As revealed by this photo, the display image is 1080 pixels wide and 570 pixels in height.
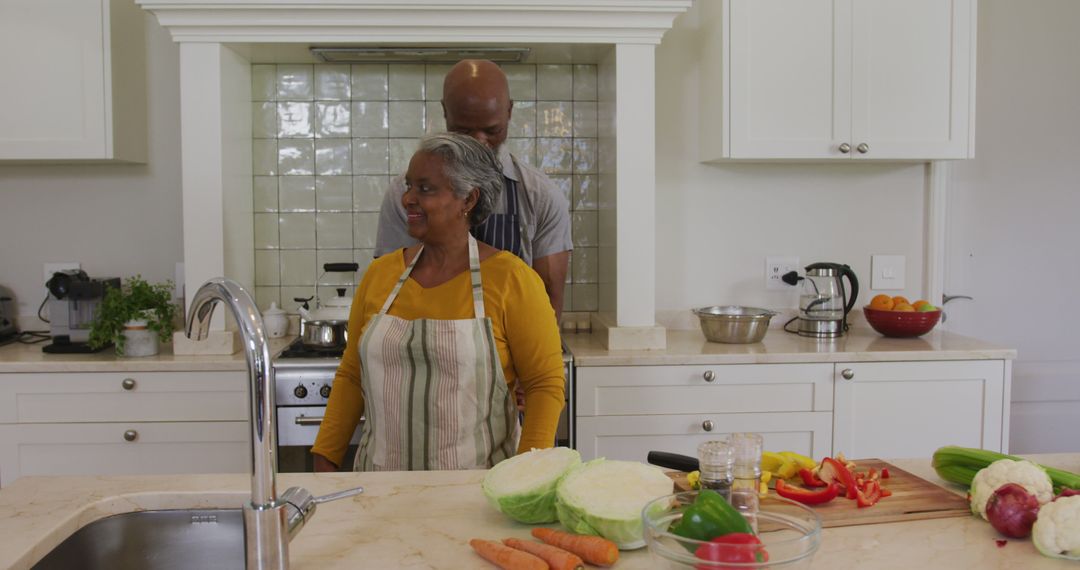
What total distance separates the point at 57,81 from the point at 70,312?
77 centimetres

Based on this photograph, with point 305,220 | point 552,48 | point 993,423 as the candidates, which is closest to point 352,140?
point 305,220

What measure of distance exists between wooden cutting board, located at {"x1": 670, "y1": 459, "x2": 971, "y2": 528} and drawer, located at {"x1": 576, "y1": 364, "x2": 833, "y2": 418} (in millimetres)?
1394

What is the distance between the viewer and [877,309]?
3250 millimetres

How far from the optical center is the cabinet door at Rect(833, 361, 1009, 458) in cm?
297

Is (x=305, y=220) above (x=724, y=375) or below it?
above

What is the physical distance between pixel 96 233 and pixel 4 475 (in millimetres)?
972

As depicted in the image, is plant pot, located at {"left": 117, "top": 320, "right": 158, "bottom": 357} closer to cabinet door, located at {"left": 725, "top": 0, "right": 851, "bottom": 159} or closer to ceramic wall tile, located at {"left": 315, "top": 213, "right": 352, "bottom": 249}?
ceramic wall tile, located at {"left": 315, "top": 213, "right": 352, "bottom": 249}

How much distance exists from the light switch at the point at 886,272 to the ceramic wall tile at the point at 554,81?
1375 mm

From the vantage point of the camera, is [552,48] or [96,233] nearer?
[552,48]

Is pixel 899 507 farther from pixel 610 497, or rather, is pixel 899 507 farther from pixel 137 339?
pixel 137 339

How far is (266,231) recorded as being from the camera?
3426 mm

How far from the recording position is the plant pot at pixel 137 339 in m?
2.89

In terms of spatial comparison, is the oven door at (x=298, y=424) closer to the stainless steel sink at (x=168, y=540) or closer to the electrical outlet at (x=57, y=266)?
the electrical outlet at (x=57, y=266)

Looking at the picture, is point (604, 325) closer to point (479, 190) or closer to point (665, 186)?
point (665, 186)
